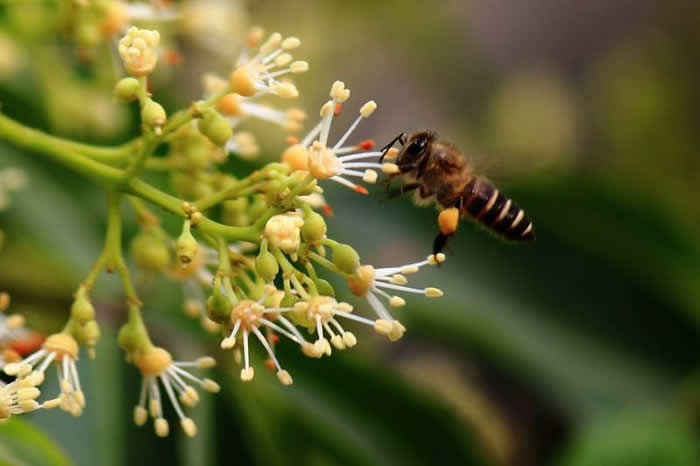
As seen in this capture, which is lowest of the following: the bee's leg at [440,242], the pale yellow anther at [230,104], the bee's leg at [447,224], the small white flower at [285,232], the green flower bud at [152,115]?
the small white flower at [285,232]

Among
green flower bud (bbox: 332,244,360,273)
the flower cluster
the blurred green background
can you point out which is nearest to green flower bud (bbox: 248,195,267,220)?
the flower cluster

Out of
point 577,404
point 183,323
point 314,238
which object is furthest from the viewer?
point 577,404

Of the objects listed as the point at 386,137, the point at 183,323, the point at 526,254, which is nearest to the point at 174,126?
the point at 183,323

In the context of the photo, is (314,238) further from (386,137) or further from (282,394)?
(386,137)

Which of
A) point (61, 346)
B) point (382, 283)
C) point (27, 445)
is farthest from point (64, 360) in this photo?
point (382, 283)

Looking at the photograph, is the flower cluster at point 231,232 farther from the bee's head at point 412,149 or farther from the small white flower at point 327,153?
the bee's head at point 412,149

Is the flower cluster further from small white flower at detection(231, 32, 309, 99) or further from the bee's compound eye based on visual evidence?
the bee's compound eye

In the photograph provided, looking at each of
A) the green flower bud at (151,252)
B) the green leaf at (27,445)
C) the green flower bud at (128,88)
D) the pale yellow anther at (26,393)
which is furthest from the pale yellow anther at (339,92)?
the green leaf at (27,445)
